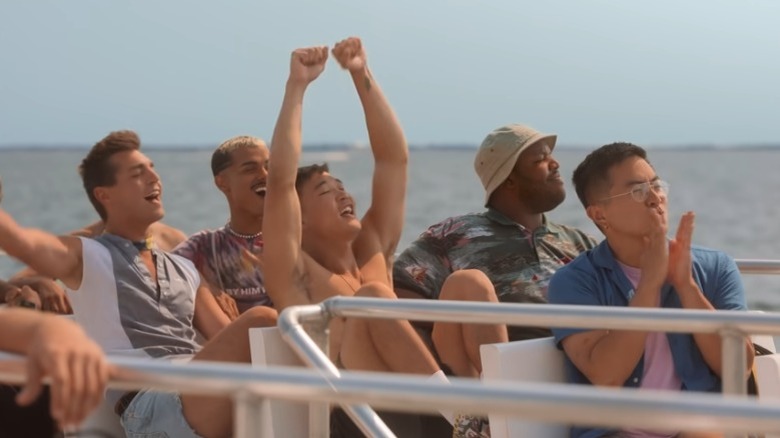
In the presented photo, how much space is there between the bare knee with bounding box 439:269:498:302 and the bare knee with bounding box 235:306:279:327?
22.6 inches

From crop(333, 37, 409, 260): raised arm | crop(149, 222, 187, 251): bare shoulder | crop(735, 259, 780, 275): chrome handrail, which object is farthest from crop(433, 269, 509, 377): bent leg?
crop(149, 222, 187, 251): bare shoulder

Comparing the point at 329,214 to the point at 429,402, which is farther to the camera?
the point at 329,214

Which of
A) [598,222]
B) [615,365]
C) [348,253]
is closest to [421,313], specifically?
[615,365]

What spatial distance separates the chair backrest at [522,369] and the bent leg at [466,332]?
1.51 feet

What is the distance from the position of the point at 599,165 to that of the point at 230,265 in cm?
168

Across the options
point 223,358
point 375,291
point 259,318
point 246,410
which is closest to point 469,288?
point 375,291

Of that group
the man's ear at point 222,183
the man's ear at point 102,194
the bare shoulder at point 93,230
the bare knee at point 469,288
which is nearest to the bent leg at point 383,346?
the bare knee at point 469,288

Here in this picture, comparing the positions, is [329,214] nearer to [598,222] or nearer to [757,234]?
[598,222]

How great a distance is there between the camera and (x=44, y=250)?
4.52 m

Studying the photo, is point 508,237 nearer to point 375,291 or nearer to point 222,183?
point 375,291

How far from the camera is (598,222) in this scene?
4340 mm

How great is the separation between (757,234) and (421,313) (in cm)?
Result: 3100

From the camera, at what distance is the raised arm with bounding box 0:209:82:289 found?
14.2 feet

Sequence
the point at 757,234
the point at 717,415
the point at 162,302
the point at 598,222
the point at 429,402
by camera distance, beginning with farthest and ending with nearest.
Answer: the point at 757,234 < the point at 162,302 < the point at 598,222 < the point at 429,402 < the point at 717,415
